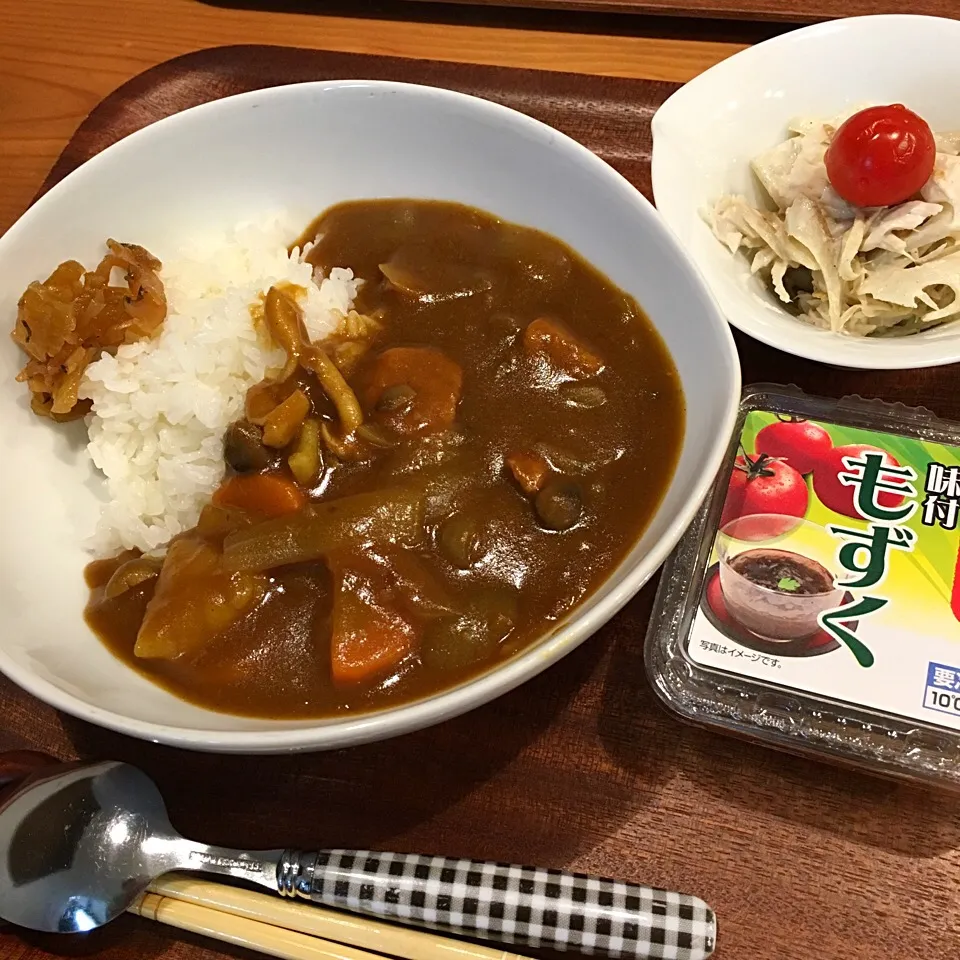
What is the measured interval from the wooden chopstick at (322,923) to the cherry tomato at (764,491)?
1.01m

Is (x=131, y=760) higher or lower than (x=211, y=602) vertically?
lower

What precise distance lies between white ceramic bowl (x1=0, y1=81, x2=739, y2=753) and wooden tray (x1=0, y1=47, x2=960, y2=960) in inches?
10.0

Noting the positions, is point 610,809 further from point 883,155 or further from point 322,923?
point 883,155

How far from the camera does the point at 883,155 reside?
2133mm

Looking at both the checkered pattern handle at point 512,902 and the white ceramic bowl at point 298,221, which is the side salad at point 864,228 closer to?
the white ceramic bowl at point 298,221

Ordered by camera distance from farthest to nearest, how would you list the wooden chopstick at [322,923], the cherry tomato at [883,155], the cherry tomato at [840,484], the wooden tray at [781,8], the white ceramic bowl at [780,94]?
the wooden tray at [781,8] → the white ceramic bowl at [780,94] → the cherry tomato at [883,155] → the cherry tomato at [840,484] → the wooden chopstick at [322,923]

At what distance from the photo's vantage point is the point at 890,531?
5.99 ft

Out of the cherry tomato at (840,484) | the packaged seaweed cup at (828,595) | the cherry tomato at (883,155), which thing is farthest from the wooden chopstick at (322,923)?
the cherry tomato at (883,155)

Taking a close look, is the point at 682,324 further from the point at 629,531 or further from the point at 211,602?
the point at 211,602

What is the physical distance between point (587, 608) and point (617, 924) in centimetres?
55

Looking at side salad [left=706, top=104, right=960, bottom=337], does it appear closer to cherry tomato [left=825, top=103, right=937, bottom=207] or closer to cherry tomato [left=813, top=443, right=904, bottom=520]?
cherry tomato [left=825, top=103, right=937, bottom=207]

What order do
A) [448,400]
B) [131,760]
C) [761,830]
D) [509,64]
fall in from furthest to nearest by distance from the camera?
[509,64] → [448,400] → [131,760] → [761,830]

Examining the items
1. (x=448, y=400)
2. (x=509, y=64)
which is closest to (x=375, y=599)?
(x=448, y=400)

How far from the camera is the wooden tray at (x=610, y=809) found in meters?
Answer: 1.55
